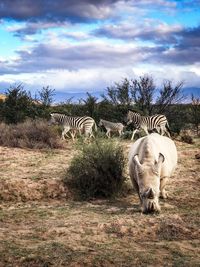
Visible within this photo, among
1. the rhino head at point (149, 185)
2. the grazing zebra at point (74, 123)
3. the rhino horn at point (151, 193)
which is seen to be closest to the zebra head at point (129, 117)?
the grazing zebra at point (74, 123)

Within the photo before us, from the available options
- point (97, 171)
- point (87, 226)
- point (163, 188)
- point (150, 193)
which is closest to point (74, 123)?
point (97, 171)

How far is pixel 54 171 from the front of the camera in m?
13.6

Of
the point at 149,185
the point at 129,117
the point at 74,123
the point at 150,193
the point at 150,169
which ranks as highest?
the point at 129,117

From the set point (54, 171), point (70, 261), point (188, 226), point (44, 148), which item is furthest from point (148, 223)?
point (44, 148)

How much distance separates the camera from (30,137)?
18484 millimetres

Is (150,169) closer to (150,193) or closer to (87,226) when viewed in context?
(150,193)

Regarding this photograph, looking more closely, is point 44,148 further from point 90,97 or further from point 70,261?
point 90,97

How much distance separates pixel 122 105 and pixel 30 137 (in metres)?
12.1

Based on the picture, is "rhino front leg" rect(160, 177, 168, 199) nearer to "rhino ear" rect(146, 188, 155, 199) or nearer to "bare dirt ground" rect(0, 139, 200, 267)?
"bare dirt ground" rect(0, 139, 200, 267)

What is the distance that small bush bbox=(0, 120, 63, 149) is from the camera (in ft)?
57.8

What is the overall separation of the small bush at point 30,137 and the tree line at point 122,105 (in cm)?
876

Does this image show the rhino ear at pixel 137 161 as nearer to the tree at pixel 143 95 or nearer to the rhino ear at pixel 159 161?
the rhino ear at pixel 159 161

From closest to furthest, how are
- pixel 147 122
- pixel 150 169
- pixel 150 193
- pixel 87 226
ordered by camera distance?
pixel 87 226 → pixel 150 193 → pixel 150 169 → pixel 147 122

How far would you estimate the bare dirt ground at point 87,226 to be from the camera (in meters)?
7.20
